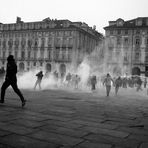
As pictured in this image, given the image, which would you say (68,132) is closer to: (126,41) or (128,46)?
(128,46)

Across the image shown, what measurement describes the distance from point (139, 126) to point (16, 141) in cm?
301

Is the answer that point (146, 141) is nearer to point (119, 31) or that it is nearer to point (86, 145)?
point (86, 145)

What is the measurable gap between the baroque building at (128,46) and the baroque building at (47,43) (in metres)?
9.85

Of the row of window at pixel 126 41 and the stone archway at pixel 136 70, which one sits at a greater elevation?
the row of window at pixel 126 41

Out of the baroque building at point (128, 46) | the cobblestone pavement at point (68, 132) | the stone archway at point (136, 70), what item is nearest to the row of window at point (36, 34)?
the baroque building at point (128, 46)

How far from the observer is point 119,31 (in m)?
58.9

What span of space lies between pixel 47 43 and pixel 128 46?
22.8 metres

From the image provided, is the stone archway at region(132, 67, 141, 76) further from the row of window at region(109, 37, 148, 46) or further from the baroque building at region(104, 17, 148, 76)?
the row of window at region(109, 37, 148, 46)

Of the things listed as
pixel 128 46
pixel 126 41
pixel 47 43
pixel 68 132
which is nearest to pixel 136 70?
pixel 128 46

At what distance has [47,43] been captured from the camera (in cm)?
6912

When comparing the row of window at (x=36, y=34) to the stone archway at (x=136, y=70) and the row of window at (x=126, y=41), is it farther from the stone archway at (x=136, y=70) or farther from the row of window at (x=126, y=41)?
the stone archway at (x=136, y=70)

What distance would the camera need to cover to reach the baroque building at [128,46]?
56469 mm

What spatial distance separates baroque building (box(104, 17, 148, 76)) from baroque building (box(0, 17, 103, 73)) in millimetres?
9851

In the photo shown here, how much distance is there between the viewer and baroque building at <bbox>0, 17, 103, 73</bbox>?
2596 inches
